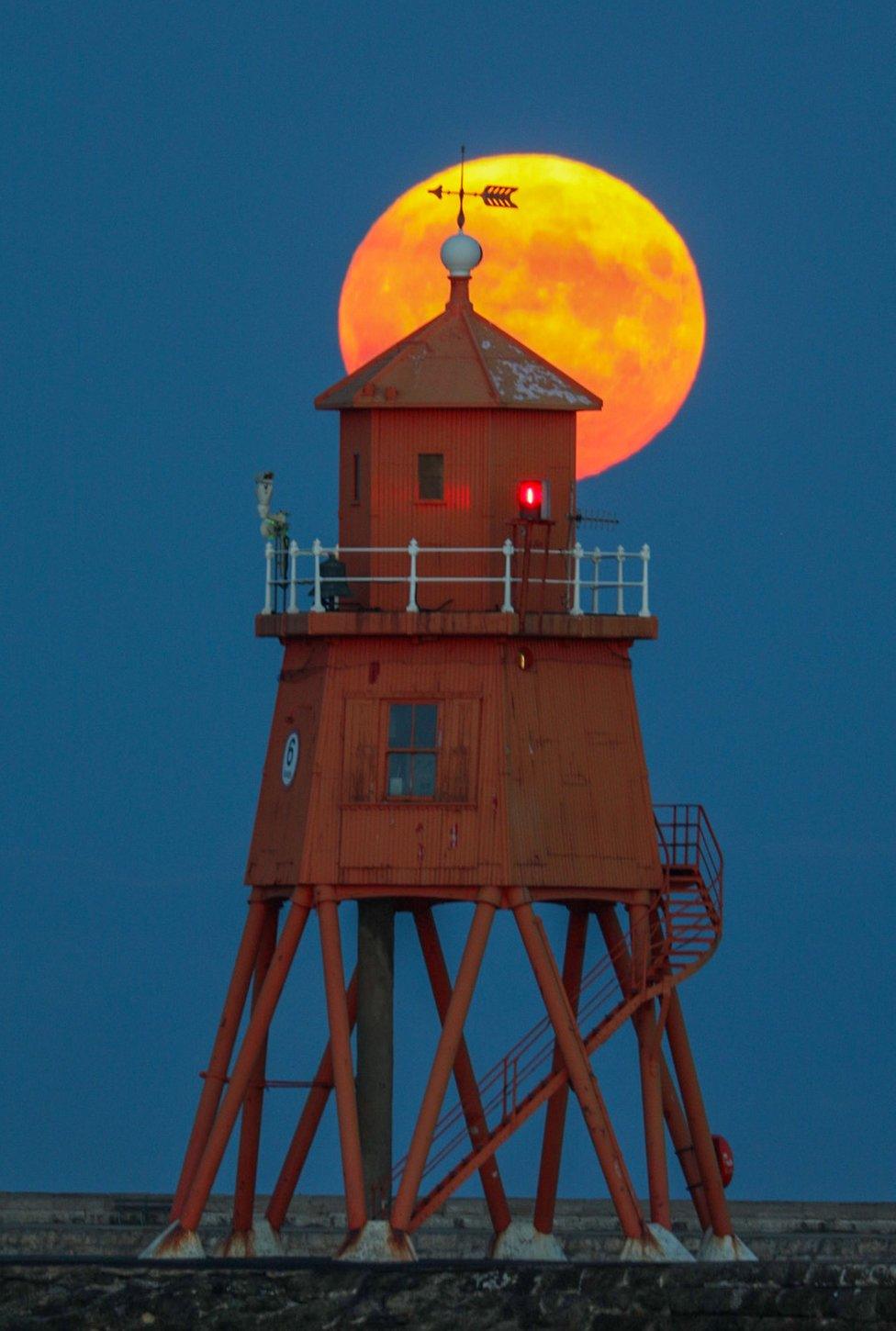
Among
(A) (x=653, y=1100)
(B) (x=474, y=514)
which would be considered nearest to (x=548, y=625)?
(B) (x=474, y=514)

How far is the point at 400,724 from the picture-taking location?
237ft

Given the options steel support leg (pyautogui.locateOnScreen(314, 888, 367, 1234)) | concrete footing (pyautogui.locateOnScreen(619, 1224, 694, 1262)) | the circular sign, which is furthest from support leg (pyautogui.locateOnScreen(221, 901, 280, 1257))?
concrete footing (pyautogui.locateOnScreen(619, 1224, 694, 1262))

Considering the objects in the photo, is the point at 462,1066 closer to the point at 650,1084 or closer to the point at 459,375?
the point at 650,1084

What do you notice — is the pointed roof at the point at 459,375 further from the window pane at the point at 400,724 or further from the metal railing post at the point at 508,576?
the window pane at the point at 400,724

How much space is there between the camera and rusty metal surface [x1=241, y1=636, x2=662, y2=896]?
71438 mm

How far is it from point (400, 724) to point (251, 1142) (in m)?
7.16

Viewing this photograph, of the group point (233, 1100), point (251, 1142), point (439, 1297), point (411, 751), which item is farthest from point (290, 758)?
point (439, 1297)

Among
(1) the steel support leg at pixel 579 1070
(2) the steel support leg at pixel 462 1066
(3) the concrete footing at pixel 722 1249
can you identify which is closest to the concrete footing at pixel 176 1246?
(2) the steel support leg at pixel 462 1066

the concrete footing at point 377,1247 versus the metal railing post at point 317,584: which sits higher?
the metal railing post at point 317,584

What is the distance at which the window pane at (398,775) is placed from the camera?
7188 cm

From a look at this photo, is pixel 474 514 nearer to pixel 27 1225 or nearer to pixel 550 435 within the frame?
pixel 550 435

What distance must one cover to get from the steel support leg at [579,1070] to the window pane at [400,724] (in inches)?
115

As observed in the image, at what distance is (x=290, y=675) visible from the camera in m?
74.3

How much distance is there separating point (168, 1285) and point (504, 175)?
1865cm
